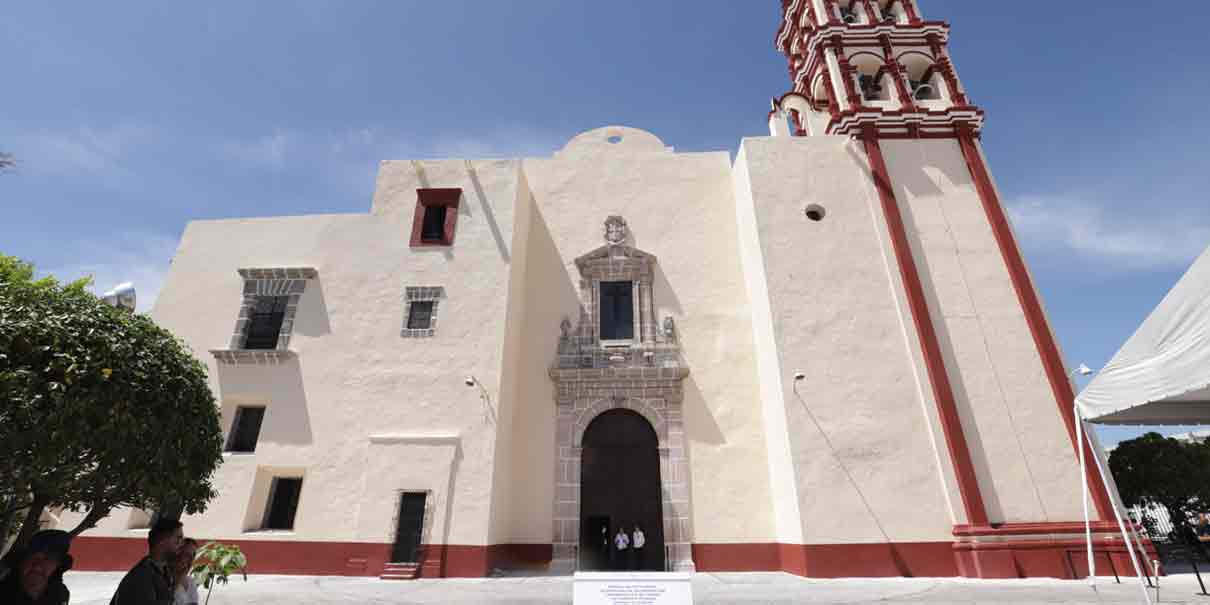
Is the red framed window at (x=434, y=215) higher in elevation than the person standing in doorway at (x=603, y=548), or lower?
higher

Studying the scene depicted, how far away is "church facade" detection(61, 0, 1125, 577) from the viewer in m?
10.8

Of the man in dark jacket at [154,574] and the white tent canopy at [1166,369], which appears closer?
the man in dark jacket at [154,574]

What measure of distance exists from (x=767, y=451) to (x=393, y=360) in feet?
28.5

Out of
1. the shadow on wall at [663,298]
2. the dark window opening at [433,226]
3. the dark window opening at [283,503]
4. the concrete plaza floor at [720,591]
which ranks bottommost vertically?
the concrete plaza floor at [720,591]

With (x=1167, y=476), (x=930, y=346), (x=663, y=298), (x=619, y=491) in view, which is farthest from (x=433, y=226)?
(x=1167, y=476)

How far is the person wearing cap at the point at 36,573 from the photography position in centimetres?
329

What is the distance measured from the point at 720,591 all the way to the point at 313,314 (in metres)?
10.8

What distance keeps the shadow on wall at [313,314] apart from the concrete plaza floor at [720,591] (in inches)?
207

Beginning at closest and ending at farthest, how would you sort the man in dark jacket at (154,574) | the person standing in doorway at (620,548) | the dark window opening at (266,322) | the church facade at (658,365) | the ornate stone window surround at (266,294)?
the man in dark jacket at (154,574) → the church facade at (658,365) → the person standing in doorway at (620,548) → the ornate stone window surround at (266,294) → the dark window opening at (266,322)

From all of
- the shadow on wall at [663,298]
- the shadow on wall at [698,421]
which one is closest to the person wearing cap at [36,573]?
the shadow on wall at [698,421]

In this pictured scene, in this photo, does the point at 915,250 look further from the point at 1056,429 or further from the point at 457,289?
the point at 457,289

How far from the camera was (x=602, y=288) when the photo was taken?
1445cm

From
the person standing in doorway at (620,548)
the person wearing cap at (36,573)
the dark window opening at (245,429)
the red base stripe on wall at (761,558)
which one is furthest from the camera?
the dark window opening at (245,429)

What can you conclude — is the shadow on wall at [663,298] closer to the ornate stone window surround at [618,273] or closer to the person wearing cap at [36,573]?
the ornate stone window surround at [618,273]
